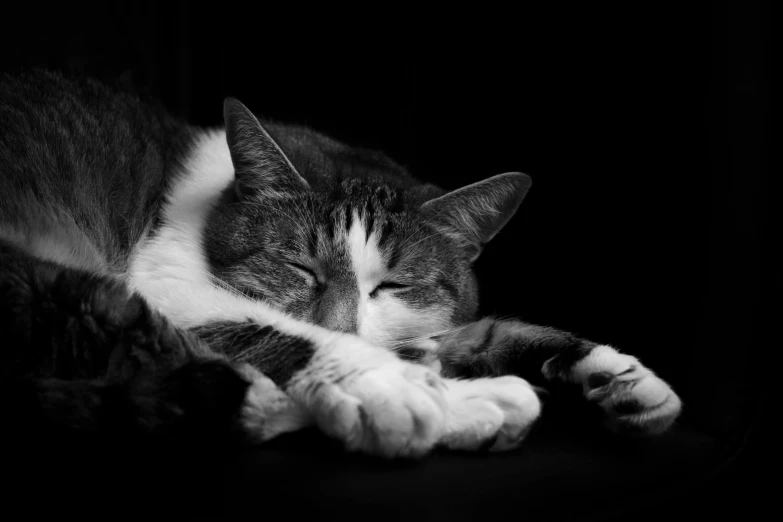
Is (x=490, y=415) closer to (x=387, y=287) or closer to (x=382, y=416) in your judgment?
(x=382, y=416)

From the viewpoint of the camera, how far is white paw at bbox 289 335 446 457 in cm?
77

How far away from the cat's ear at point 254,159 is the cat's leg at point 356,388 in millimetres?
377

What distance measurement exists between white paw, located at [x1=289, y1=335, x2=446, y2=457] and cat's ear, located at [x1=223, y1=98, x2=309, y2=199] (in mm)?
488

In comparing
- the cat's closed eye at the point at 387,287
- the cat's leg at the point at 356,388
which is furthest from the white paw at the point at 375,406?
the cat's closed eye at the point at 387,287

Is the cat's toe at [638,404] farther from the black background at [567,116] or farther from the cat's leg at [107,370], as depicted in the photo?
the cat's leg at [107,370]


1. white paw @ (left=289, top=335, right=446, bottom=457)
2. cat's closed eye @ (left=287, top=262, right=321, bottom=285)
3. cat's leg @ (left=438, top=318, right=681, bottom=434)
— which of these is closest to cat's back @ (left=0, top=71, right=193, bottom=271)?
cat's closed eye @ (left=287, top=262, right=321, bottom=285)

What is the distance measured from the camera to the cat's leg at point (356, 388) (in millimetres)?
771

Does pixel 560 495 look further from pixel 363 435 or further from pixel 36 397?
pixel 36 397

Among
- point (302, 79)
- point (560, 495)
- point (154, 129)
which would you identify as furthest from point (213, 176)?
point (560, 495)

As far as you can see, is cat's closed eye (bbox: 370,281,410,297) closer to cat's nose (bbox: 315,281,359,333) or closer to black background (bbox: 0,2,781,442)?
cat's nose (bbox: 315,281,359,333)

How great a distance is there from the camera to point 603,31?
4.29 feet

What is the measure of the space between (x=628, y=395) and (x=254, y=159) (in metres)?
0.76

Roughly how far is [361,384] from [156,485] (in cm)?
25

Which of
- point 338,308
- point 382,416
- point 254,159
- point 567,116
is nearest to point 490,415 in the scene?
point 382,416
